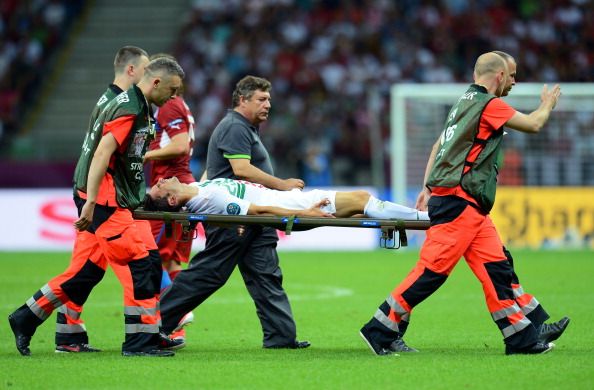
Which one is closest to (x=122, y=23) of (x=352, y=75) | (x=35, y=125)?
(x=35, y=125)

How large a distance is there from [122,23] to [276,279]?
75.1 ft

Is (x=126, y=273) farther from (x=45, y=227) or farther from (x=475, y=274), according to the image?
(x=45, y=227)

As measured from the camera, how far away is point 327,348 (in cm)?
912

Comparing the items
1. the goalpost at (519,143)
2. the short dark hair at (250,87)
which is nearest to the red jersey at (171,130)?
the short dark hair at (250,87)

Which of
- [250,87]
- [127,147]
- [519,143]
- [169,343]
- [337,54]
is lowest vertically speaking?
[169,343]

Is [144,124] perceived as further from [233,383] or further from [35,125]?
[35,125]

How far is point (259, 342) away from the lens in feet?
31.7

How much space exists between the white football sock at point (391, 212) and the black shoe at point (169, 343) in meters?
1.87

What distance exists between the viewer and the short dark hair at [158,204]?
900 cm

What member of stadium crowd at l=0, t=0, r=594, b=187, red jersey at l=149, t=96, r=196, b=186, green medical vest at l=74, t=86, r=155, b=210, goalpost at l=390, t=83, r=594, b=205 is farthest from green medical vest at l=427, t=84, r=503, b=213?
stadium crowd at l=0, t=0, r=594, b=187

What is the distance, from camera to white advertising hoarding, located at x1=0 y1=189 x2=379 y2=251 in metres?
21.8

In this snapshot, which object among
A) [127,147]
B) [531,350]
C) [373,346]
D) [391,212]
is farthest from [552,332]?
[127,147]

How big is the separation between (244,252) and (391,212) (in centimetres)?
130

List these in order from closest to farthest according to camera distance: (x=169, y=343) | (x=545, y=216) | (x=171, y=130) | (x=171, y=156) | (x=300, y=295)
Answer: (x=169, y=343) < (x=171, y=156) < (x=171, y=130) < (x=300, y=295) < (x=545, y=216)
